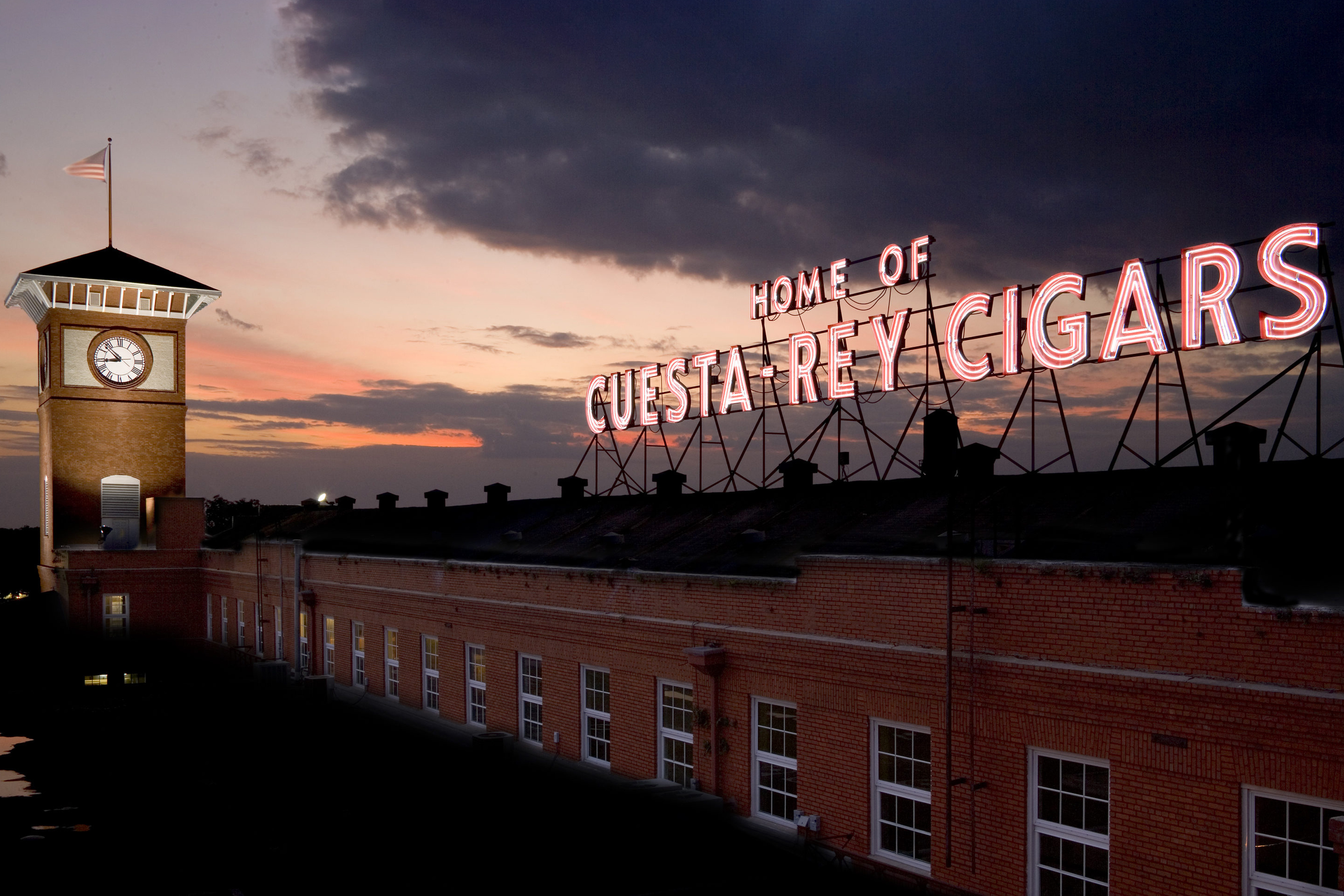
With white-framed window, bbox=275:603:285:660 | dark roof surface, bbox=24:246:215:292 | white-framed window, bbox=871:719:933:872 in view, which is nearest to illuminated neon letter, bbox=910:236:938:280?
white-framed window, bbox=871:719:933:872

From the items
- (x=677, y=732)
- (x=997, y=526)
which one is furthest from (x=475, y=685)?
(x=997, y=526)

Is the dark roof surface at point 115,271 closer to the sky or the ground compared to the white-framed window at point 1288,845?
closer to the sky

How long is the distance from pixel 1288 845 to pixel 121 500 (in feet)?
189

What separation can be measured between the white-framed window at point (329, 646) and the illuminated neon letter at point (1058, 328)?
2642cm

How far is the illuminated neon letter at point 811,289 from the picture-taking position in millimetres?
32375

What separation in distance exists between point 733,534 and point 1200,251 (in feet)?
38.7

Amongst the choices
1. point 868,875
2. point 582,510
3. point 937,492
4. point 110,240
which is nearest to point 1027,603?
point 868,875

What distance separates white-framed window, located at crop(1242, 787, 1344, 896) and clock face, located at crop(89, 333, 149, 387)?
57.5 m

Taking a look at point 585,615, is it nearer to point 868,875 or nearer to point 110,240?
point 868,875

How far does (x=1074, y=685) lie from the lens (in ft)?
46.9

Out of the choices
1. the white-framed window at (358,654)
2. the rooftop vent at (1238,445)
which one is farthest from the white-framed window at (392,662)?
the rooftop vent at (1238,445)

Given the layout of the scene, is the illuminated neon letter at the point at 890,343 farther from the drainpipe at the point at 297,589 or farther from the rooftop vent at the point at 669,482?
the drainpipe at the point at 297,589

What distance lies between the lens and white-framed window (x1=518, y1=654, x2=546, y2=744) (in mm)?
26484

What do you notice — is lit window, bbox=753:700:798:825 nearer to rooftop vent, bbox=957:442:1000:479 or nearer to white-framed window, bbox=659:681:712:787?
white-framed window, bbox=659:681:712:787
